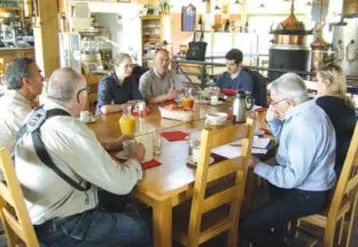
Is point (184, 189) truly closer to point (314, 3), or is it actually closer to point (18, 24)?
point (314, 3)

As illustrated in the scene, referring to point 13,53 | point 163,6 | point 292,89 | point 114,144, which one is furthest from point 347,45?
point 13,53

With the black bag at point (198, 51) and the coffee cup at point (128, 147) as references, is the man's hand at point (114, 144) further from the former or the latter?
the black bag at point (198, 51)

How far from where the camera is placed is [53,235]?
5.41ft

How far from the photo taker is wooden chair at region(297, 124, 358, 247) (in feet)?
6.26

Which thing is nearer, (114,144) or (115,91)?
(114,144)

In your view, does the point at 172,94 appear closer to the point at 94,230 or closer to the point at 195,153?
the point at 195,153

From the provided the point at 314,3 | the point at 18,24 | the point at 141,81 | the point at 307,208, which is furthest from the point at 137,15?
the point at 307,208

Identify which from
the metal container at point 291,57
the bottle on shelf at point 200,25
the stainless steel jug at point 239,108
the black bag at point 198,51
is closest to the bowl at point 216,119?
the stainless steel jug at point 239,108

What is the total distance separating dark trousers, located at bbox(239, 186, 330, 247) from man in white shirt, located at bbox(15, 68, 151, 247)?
24.3 inches

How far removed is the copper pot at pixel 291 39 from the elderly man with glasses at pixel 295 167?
514 cm

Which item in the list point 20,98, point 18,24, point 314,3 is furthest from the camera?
point 18,24

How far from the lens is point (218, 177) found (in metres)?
1.78

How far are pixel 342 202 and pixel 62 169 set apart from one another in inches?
61.1

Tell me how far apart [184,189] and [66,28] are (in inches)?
173
